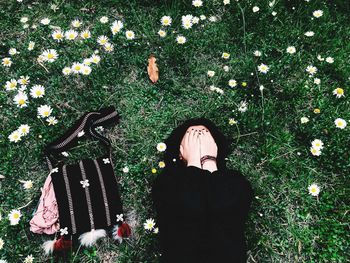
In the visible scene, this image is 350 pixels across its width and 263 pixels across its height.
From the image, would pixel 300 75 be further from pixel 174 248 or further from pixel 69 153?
pixel 69 153

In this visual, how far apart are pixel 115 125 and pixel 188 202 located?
950 mm

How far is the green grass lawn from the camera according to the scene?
2.64 meters

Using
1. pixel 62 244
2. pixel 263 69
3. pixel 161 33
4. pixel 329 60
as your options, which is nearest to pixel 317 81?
pixel 329 60

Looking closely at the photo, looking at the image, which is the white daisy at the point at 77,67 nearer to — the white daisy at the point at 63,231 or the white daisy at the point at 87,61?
the white daisy at the point at 87,61

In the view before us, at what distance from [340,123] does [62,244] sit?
2284mm

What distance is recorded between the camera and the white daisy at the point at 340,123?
284cm

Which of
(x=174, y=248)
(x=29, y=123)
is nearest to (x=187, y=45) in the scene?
(x=29, y=123)

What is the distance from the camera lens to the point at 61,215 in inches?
95.3

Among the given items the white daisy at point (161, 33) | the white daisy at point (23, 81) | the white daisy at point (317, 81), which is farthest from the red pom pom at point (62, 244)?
the white daisy at point (317, 81)

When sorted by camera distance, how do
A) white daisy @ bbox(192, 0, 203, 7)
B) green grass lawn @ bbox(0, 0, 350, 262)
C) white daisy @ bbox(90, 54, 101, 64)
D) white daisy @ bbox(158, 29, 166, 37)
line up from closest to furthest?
green grass lawn @ bbox(0, 0, 350, 262)
white daisy @ bbox(90, 54, 101, 64)
white daisy @ bbox(158, 29, 166, 37)
white daisy @ bbox(192, 0, 203, 7)

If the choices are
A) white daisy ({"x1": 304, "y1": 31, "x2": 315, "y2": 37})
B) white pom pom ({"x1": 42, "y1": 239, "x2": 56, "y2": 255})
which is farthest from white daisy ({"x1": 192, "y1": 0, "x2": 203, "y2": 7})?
white pom pom ({"x1": 42, "y1": 239, "x2": 56, "y2": 255})

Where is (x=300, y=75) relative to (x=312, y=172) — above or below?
above

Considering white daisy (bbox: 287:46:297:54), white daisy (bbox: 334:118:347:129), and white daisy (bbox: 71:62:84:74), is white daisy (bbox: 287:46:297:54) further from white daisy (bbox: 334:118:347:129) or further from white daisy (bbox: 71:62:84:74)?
white daisy (bbox: 71:62:84:74)

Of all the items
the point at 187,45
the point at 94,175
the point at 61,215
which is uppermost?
the point at 187,45
